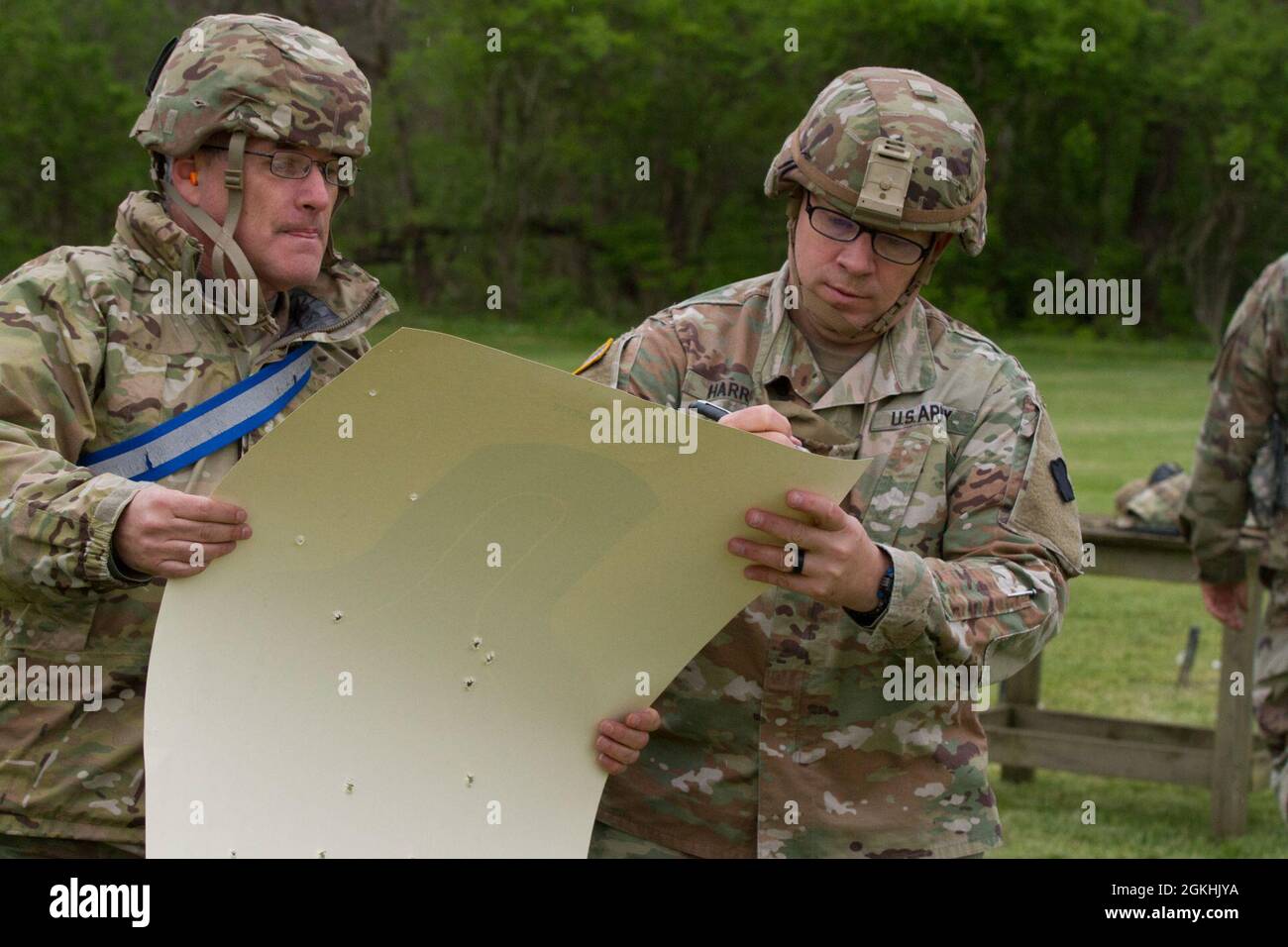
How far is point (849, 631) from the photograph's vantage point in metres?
3.05

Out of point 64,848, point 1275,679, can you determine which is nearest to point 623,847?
point 64,848

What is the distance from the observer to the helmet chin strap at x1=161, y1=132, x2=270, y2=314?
3072 mm

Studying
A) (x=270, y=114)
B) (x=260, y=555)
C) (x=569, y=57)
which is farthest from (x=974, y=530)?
(x=569, y=57)

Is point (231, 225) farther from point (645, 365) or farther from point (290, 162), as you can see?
point (645, 365)

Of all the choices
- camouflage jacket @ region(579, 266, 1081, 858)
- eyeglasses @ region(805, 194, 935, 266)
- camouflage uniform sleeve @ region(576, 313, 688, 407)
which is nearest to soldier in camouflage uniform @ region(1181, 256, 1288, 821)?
camouflage jacket @ region(579, 266, 1081, 858)

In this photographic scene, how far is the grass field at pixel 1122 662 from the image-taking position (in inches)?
297

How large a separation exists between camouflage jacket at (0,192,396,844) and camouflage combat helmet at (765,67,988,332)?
95cm

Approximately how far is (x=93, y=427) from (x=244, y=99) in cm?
63

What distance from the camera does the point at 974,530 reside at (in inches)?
118

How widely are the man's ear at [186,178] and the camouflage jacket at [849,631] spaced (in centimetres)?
77

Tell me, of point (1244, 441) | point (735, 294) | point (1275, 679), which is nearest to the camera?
point (735, 294)

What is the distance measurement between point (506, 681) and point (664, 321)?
30.6 inches

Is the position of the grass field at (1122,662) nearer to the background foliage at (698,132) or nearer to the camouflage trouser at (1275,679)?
the camouflage trouser at (1275,679)

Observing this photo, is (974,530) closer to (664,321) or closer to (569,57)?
(664,321)
